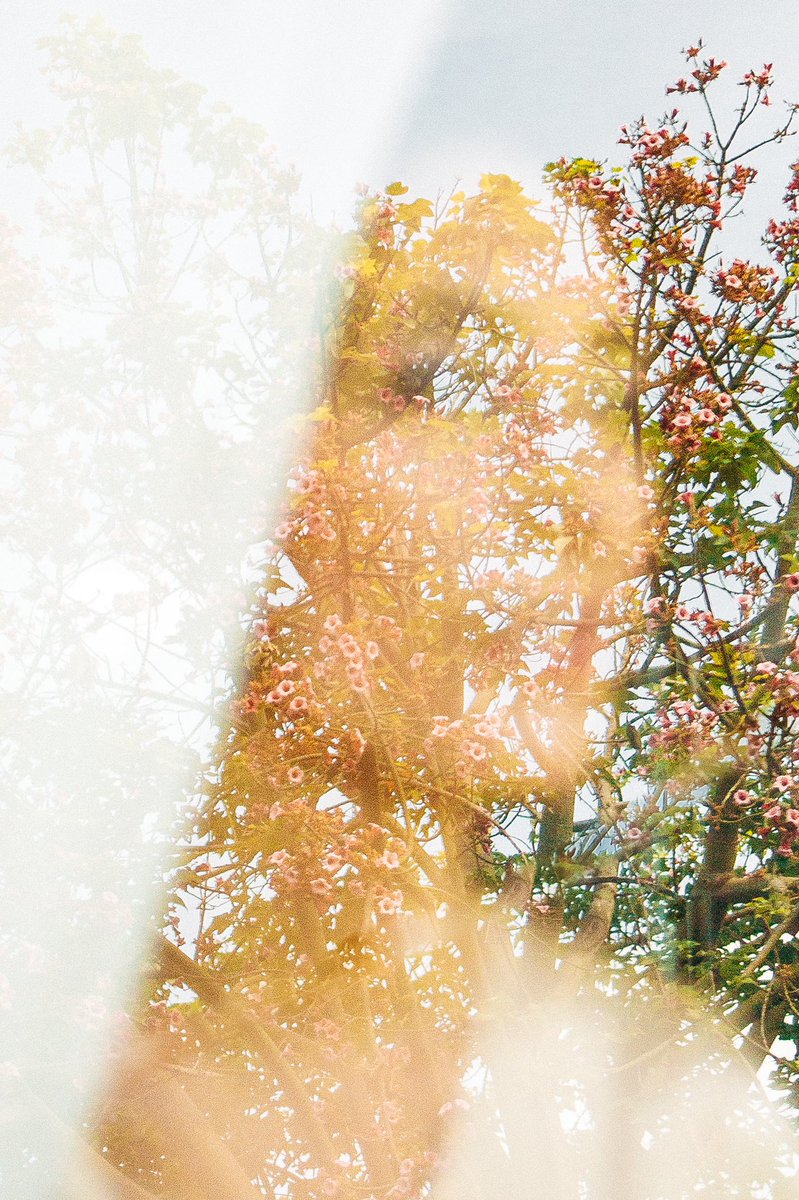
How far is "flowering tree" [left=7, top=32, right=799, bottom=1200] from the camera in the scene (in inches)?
226

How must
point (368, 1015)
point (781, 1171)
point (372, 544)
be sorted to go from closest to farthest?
point (372, 544) → point (368, 1015) → point (781, 1171)

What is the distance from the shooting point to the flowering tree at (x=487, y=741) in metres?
5.74

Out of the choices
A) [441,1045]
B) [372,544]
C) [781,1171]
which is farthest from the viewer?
[781,1171]

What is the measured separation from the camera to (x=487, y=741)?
18.7 feet

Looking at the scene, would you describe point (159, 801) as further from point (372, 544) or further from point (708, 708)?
point (708, 708)

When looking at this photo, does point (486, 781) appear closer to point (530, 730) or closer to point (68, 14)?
point (530, 730)

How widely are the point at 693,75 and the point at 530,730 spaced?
16.3ft

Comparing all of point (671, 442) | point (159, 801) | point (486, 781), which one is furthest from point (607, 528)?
point (159, 801)

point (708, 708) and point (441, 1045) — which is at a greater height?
point (708, 708)

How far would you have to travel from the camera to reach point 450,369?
7.16 m

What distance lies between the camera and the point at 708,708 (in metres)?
6.64

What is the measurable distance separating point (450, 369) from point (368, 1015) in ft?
15.0

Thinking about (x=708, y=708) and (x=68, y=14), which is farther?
(x=708, y=708)

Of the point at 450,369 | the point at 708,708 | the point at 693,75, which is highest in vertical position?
the point at 693,75
